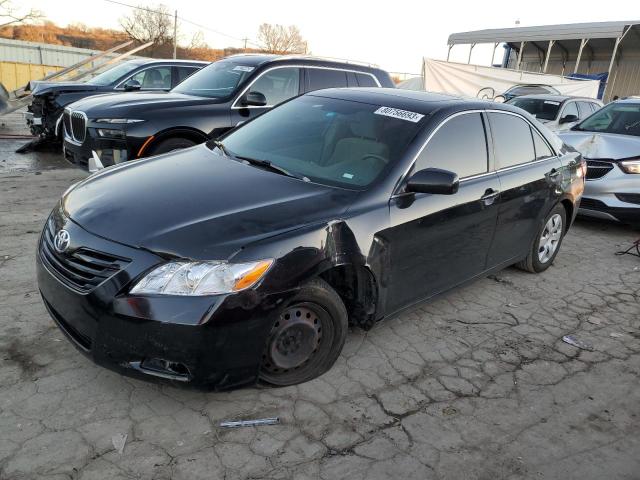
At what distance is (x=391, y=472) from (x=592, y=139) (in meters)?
6.56

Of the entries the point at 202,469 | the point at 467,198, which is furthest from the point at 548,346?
the point at 202,469

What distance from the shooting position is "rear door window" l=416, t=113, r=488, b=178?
339cm

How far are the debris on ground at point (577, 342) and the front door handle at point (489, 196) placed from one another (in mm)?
1188

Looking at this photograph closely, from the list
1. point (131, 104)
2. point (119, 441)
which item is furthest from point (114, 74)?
point (119, 441)

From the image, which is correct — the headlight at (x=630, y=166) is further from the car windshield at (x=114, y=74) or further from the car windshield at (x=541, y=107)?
the car windshield at (x=114, y=74)

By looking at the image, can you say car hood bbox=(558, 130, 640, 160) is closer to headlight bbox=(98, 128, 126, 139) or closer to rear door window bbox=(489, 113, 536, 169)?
rear door window bbox=(489, 113, 536, 169)

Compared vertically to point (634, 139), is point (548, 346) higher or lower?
lower

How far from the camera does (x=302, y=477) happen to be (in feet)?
7.51

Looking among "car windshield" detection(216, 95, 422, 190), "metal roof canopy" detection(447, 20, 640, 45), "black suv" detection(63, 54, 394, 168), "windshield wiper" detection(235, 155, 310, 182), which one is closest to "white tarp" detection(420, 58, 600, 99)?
"metal roof canopy" detection(447, 20, 640, 45)

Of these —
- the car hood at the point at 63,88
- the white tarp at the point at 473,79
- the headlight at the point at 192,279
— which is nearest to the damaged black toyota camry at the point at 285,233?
the headlight at the point at 192,279

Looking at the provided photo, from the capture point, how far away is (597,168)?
22.2 ft

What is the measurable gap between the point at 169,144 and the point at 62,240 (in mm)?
3703

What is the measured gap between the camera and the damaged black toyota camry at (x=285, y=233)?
7.82ft

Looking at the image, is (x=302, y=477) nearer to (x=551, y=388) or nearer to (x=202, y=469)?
(x=202, y=469)
